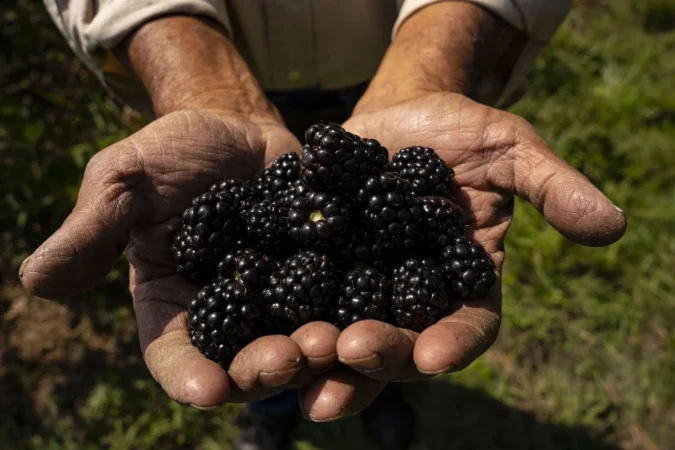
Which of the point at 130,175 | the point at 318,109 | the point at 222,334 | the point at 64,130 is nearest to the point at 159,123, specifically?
the point at 130,175

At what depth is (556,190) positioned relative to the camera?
85.9 inches

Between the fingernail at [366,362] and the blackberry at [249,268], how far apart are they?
0.52 m

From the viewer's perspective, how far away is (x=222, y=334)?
210 cm

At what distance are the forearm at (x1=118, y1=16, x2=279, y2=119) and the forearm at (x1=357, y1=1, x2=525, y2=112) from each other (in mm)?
553

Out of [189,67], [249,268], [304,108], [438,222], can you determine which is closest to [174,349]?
[249,268]

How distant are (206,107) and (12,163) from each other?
2135 mm

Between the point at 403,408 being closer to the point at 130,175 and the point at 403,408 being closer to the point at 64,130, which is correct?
the point at 130,175

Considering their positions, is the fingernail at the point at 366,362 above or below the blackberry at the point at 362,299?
above

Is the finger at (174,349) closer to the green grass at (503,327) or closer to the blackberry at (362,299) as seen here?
the blackberry at (362,299)

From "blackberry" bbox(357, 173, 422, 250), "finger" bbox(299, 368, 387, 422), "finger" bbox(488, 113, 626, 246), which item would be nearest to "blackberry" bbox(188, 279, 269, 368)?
"finger" bbox(299, 368, 387, 422)

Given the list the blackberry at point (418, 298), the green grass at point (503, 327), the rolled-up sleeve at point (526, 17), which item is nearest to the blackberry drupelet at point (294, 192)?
the blackberry at point (418, 298)

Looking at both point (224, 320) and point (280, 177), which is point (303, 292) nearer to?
point (224, 320)

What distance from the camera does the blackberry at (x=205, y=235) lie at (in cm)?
233

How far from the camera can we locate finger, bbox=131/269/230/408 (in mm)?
1920
